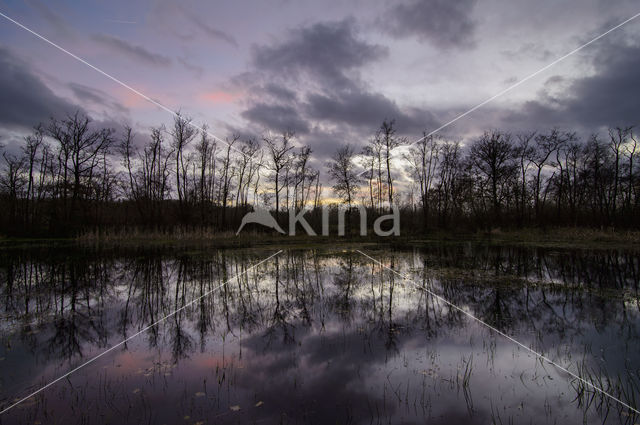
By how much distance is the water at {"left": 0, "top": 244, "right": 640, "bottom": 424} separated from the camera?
3.57m

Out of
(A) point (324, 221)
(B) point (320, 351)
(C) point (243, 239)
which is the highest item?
(A) point (324, 221)

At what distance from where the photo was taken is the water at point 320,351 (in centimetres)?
357

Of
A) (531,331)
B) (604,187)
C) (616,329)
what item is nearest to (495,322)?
(531,331)

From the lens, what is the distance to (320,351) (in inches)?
206

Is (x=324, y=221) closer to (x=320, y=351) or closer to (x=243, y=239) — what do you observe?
(x=243, y=239)

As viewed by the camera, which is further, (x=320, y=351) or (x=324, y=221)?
(x=324, y=221)

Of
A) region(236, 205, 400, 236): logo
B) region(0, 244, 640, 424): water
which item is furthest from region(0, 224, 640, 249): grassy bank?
region(0, 244, 640, 424): water

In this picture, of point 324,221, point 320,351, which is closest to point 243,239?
point 324,221

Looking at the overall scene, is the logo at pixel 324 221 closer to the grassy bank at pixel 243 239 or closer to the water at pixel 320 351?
the grassy bank at pixel 243 239

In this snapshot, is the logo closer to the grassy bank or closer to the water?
the grassy bank

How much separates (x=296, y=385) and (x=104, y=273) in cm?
1181

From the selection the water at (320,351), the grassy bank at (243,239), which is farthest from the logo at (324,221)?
the water at (320,351)

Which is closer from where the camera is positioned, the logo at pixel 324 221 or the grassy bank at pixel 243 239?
the grassy bank at pixel 243 239

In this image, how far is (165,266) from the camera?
1455 cm
